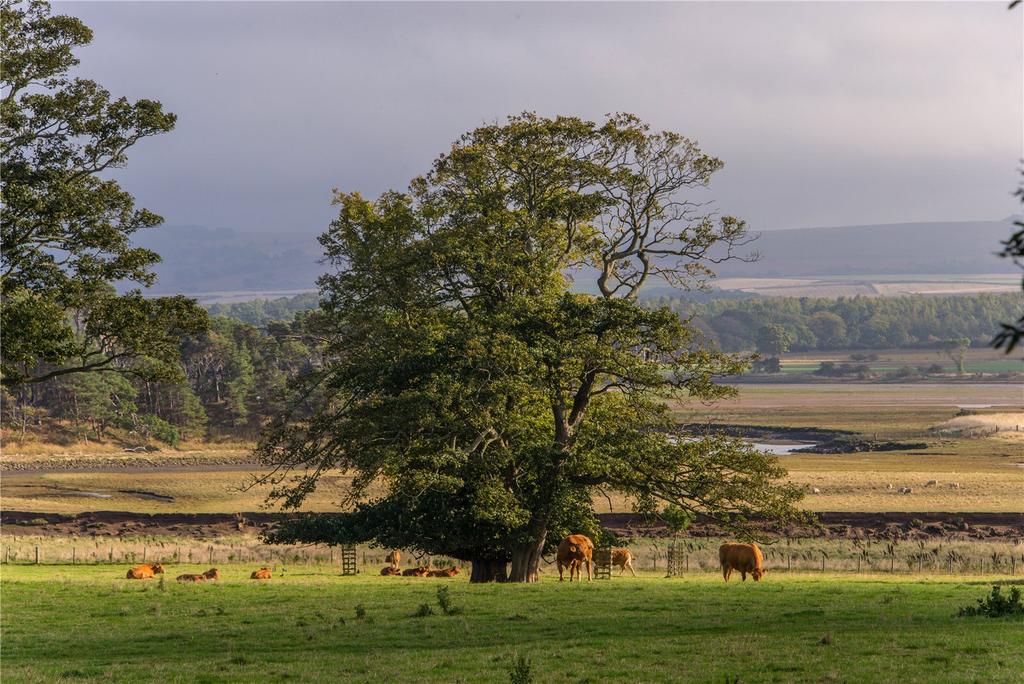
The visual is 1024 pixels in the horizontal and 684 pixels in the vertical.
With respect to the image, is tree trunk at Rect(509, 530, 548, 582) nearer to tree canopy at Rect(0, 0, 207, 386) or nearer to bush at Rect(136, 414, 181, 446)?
tree canopy at Rect(0, 0, 207, 386)

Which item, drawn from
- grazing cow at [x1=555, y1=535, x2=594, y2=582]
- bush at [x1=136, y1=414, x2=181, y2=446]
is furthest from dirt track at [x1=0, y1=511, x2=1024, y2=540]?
bush at [x1=136, y1=414, x2=181, y2=446]

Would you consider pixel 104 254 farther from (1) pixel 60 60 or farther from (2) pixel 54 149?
(1) pixel 60 60

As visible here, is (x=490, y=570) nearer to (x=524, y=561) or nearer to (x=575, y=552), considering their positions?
(x=524, y=561)

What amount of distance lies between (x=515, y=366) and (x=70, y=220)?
1286 centimetres

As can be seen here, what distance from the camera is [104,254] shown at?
3338 cm

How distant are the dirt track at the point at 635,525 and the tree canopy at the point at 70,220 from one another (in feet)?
122

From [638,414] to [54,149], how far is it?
1939 centimetres

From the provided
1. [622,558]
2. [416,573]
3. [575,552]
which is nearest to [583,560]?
[575,552]

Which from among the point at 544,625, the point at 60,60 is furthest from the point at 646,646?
the point at 60,60

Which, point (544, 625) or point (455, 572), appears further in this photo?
point (455, 572)

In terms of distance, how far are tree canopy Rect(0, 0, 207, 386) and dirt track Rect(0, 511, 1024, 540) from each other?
37.2 meters

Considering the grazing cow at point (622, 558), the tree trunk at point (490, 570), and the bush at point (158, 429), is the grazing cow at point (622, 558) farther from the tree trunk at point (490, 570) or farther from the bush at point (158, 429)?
the bush at point (158, 429)

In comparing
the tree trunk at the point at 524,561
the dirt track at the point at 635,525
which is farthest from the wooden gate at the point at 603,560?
the dirt track at the point at 635,525

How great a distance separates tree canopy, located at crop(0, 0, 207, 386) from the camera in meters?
30.5
